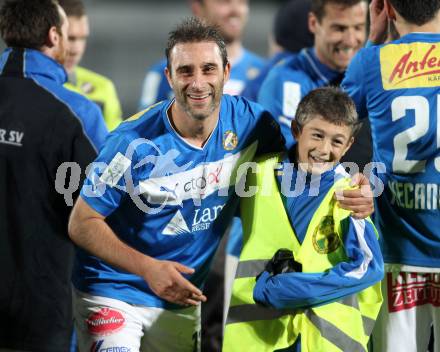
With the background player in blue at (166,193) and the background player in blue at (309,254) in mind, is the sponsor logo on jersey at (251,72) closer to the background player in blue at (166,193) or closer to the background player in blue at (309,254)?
the background player in blue at (166,193)

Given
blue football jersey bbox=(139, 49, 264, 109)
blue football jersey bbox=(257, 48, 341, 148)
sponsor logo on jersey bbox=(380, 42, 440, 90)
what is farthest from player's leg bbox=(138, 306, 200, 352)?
blue football jersey bbox=(139, 49, 264, 109)

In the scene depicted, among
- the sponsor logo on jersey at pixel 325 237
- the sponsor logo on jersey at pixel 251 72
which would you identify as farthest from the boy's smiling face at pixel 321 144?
the sponsor logo on jersey at pixel 251 72

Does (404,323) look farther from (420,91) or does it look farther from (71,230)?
(71,230)

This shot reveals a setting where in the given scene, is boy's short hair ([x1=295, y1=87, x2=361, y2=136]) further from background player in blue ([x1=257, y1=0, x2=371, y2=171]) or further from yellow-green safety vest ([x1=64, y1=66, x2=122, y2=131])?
yellow-green safety vest ([x1=64, y1=66, x2=122, y2=131])

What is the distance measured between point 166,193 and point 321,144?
0.71 meters

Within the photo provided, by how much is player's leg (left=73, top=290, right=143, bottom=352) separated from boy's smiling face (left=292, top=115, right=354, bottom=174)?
1.02 metres

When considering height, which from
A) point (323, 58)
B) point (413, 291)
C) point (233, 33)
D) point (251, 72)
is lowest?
point (413, 291)

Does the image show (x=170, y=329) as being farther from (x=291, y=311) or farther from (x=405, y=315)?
(x=405, y=315)

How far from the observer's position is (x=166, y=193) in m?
4.34

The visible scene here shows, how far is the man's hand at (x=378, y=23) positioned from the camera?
15.3 ft

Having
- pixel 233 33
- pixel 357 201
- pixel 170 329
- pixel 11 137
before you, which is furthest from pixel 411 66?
pixel 233 33

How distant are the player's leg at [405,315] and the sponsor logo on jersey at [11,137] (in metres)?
1.85

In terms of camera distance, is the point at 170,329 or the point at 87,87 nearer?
the point at 170,329

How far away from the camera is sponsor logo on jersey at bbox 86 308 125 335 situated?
4.35 metres
